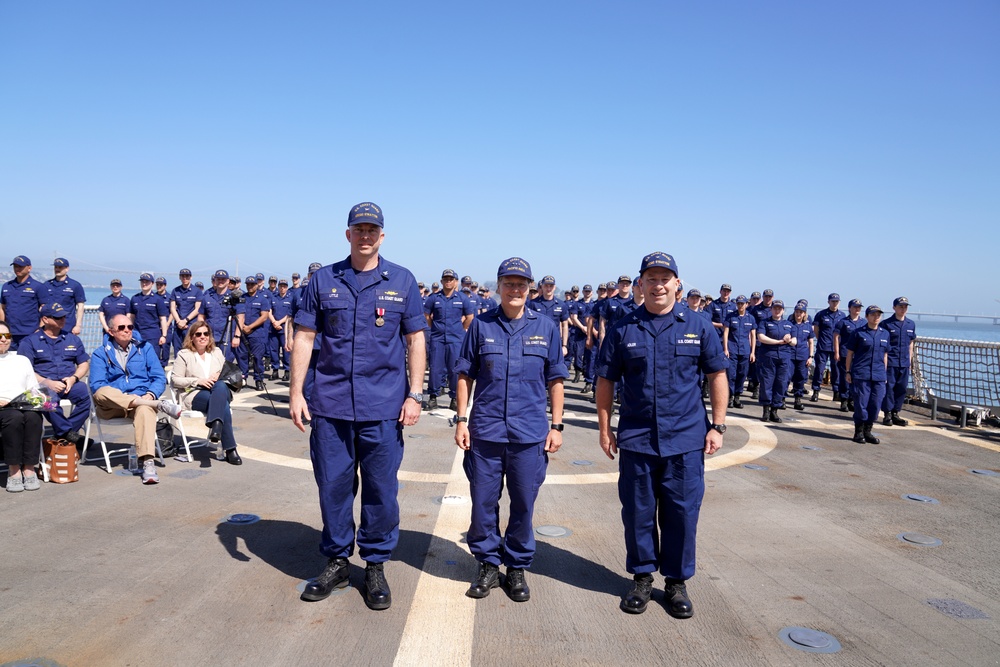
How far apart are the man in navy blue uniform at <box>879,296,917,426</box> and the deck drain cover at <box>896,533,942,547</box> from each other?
568cm

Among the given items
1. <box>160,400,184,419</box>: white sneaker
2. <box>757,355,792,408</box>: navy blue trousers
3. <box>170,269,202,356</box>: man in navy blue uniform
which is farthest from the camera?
<box>170,269,202,356</box>: man in navy blue uniform

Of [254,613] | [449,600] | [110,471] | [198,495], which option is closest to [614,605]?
[449,600]

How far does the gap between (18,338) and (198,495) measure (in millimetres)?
6387

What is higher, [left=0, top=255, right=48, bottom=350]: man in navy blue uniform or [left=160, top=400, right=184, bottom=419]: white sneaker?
[left=0, top=255, right=48, bottom=350]: man in navy blue uniform

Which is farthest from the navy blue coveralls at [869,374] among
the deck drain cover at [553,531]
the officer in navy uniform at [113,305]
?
the officer in navy uniform at [113,305]

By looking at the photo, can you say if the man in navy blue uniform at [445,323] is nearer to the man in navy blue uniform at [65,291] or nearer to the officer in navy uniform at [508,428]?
the man in navy blue uniform at [65,291]

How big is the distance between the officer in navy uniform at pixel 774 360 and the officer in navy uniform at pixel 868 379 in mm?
1523

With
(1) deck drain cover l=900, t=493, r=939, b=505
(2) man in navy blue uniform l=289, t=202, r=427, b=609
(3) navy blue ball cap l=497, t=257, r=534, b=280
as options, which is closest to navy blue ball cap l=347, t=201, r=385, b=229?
(2) man in navy blue uniform l=289, t=202, r=427, b=609

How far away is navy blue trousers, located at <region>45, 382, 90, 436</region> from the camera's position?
6523mm

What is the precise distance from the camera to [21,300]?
955 cm

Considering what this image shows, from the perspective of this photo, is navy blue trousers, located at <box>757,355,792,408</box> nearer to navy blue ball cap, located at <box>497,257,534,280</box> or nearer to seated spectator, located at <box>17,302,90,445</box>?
navy blue ball cap, located at <box>497,257,534,280</box>

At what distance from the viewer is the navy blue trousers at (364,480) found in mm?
3713

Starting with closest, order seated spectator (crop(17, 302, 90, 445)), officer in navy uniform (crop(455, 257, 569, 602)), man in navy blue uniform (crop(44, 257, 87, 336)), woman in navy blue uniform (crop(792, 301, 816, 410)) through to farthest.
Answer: officer in navy uniform (crop(455, 257, 569, 602)), seated spectator (crop(17, 302, 90, 445)), man in navy blue uniform (crop(44, 257, 87, 336)), woman in navy blue uniform (crop(792, 301, 816, 410))

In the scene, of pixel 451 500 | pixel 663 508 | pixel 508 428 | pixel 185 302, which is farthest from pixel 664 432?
pixel 185 302
